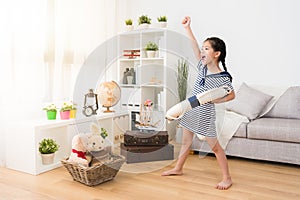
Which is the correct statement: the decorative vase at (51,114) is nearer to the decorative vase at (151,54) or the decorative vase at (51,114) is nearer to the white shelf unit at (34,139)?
the white shelf unit at (34,139)

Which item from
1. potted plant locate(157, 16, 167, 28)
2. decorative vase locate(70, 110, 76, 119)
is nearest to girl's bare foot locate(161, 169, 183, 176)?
decorative vase locate(70, 110, 76, 119)

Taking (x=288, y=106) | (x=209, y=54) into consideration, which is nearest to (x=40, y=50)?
(x=209, y=54)

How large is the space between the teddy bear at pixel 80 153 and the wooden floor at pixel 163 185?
0.53 ft

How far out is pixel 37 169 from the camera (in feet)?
7.22

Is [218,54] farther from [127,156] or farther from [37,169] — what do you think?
[37,169]

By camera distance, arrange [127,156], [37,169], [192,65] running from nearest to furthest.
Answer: [37,169], [127,156], [192,65]

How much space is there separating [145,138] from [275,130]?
1069mm

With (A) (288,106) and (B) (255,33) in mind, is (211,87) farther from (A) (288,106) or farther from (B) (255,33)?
(B) (255,33)

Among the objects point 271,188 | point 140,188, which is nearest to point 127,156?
point 140,188

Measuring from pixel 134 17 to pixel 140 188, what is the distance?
2.48m

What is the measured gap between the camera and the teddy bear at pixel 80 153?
1.98m

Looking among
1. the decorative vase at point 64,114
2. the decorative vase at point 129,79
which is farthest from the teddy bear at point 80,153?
the decorative vase at point 129,79

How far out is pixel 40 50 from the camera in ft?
8.38

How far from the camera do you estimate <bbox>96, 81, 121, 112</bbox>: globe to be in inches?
98.0
